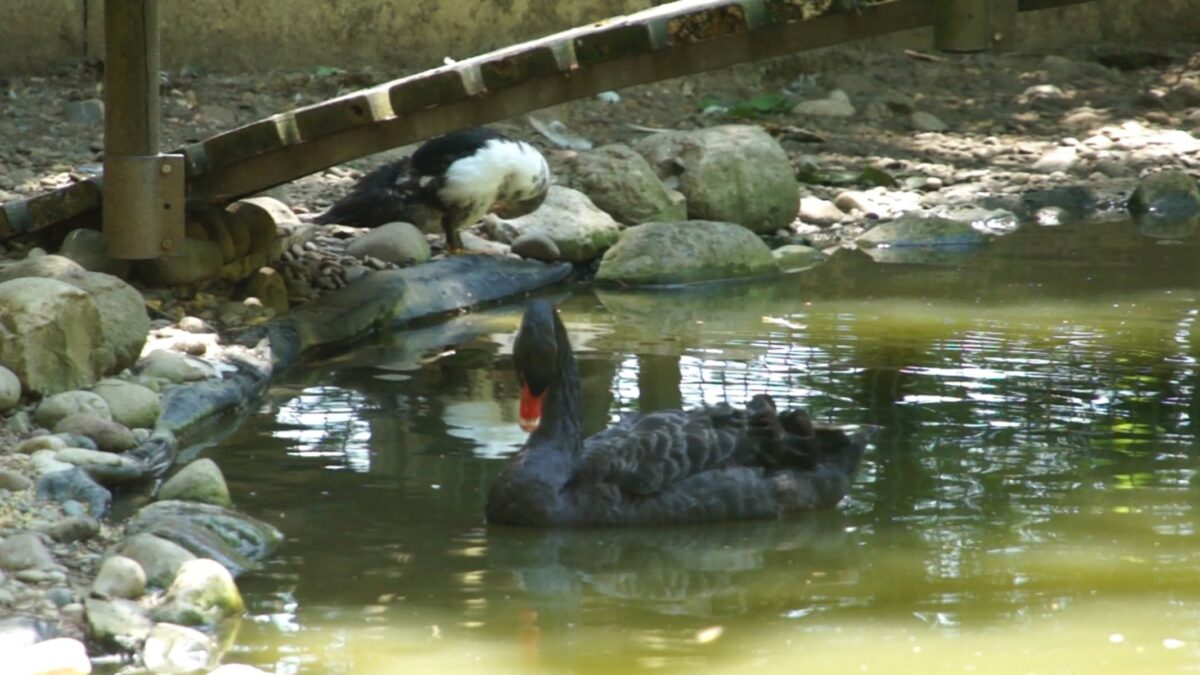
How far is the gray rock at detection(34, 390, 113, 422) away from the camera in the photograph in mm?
6430

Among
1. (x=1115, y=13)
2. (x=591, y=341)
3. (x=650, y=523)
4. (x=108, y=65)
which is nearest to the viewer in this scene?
(x=650, y=523)

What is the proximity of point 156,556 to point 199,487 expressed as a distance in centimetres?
73

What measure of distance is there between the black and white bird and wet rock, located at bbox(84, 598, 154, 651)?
540 cm

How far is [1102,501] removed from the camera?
5.97m

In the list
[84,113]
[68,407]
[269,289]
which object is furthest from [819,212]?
[68,407]

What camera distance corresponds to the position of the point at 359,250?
393 inches

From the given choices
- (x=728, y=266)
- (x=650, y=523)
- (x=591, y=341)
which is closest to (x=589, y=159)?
(x=728, y=266)

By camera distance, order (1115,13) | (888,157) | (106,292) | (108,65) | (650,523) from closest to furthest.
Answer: (650,523) < (106,292) < (108,65) < (888,157) < (1115,13)

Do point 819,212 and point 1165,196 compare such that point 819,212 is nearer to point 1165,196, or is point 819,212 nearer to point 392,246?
point 1165,196

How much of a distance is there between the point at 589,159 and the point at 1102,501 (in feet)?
20.5

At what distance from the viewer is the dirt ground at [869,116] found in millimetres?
12383

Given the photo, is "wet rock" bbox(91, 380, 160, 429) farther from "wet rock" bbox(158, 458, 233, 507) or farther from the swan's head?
the swan's head

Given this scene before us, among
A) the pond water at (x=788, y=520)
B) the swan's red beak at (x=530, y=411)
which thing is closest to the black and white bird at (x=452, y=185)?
the pond water at (x=788, y=520)

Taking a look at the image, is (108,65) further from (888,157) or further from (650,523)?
(888,157)
